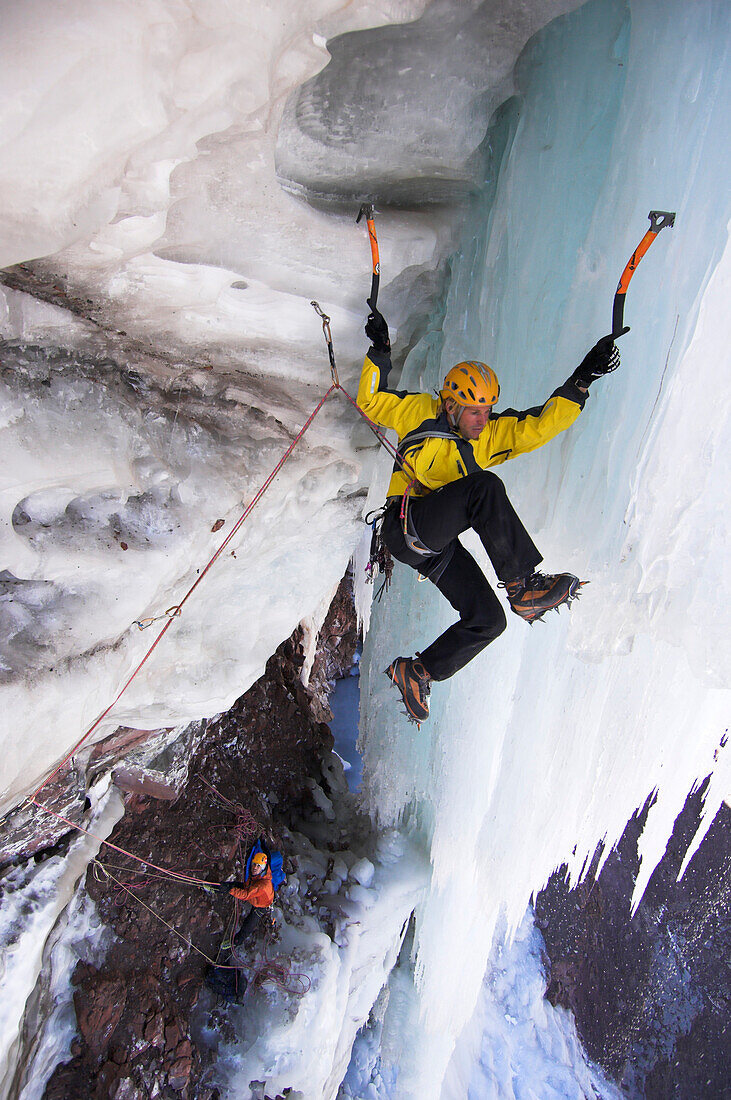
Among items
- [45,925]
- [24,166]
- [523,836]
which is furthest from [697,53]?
[45,925]

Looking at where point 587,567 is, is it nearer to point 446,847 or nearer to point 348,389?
point 348,389

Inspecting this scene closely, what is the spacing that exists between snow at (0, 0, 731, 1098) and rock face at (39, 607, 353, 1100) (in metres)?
0.44

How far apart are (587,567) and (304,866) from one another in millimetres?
3505

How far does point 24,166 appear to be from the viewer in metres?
1.33

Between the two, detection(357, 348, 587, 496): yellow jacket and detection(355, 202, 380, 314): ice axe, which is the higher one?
detection(355, 202, 380, 314): ice axe

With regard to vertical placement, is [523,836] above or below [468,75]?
below

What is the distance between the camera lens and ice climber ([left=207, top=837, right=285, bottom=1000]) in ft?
12.8

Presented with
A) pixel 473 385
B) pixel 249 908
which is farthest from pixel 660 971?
pixel 473 385

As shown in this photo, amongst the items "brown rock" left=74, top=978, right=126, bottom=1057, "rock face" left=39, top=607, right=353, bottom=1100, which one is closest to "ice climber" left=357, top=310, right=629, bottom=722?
"rock face" left=39, top=607, right=353, bottom=1100

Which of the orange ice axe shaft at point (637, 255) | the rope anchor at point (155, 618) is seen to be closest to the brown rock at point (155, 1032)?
the rope anchor at point (155, 618)

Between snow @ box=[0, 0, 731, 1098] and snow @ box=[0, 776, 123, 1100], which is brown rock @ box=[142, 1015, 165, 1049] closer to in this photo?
snow @ box=[0, 776, 123, 1100]

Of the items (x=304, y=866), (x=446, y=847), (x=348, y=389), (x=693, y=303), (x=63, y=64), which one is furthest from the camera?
(x=304, y=866)

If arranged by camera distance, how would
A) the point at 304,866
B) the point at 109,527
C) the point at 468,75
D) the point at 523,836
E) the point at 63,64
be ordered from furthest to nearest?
the point at 304,866 < the point at 523,836 < the point at 109,527 < the point at 468,75 < the point at 63,64

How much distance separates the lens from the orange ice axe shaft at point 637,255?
169 centimetres
